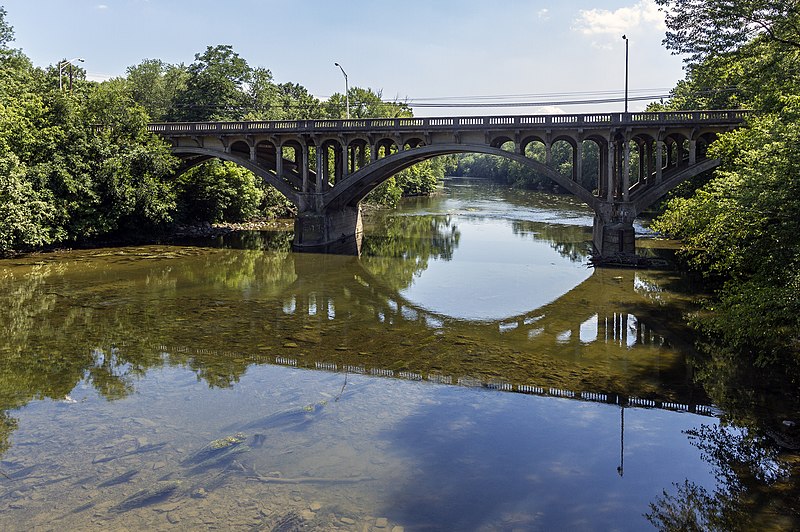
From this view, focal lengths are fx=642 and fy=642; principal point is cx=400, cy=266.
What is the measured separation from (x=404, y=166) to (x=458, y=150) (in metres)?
6.44

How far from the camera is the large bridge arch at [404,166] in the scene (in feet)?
122

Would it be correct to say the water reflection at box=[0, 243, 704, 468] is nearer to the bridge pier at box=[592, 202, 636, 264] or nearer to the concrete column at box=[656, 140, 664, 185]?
the bridge pier at box=[592, 202, 636, 264]

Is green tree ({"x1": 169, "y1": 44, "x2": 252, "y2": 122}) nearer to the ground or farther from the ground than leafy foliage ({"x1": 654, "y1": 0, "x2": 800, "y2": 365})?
farther from the ground

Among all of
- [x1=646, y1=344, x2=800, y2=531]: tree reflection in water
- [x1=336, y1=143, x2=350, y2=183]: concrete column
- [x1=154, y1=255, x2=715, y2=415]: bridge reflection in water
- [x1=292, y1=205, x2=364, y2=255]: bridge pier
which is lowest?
[x1=646, y1=344, x2=800, y2=531]: tree reflection in water

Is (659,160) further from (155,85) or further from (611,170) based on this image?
(155,85)

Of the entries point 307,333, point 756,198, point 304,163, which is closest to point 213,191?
point 304,163

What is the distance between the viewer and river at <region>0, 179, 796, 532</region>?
9.93 meters

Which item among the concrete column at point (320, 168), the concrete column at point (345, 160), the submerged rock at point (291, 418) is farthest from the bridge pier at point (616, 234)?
the submerged rock at point (291, 418)

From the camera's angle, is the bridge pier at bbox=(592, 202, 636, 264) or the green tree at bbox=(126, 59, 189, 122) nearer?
the bridge pier at bbox=(592, 202, 636, 264)

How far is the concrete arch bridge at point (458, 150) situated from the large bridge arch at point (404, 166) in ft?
0.21

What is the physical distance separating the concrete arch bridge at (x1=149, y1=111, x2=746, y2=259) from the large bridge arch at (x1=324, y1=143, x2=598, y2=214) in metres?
0.06

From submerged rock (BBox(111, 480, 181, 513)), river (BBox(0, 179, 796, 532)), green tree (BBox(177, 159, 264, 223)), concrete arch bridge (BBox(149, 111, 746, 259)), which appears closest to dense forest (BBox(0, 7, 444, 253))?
green tree (BBox(177, 159, 264, 223))

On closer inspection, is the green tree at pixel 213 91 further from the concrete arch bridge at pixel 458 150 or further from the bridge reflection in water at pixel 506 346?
the bridge reflection in water at pixel 506 346

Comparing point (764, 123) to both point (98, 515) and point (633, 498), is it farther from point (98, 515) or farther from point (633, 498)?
point (98, 515)
